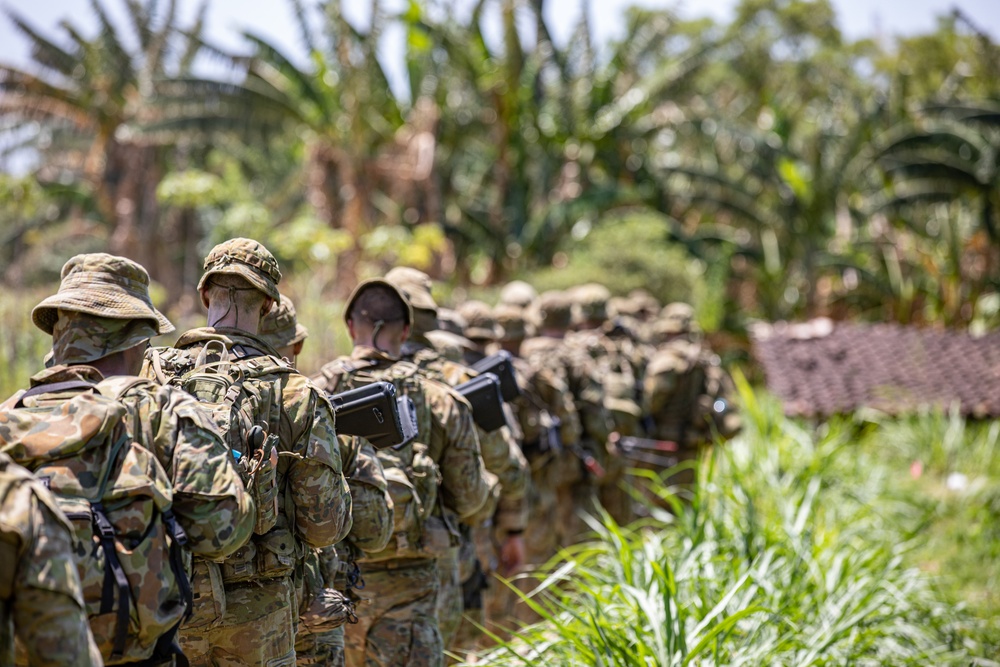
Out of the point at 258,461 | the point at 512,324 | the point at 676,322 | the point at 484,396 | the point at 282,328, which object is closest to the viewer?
the point at 258,461

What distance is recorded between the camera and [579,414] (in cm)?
770

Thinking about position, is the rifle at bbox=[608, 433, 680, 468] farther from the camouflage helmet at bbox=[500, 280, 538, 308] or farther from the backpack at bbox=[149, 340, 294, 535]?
the backpack at bbox=[149, 340, 294, 535]

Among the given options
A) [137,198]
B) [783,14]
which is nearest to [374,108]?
[137,198]

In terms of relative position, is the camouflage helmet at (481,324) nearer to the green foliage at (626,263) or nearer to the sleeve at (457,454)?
the sleeve at (457,454)

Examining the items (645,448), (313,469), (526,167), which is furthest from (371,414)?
(526,167)

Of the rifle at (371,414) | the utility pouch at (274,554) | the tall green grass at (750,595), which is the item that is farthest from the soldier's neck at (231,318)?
Result: the tall green grass at (750,595)

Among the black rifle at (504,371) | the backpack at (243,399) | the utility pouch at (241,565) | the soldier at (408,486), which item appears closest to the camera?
the backpack at (243,399)

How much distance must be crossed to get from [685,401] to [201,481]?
6.93 m

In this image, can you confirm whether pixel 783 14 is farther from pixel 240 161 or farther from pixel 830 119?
pixel 240 161

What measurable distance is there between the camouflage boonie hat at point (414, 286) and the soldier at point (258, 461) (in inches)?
67.6

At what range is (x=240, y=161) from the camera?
3114cm

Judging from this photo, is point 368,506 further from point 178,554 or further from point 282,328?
point 178,554

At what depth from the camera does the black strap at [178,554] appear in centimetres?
274

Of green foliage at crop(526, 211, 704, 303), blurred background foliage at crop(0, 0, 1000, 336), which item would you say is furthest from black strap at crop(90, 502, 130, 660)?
green foliage at crop(526, 211, 704, 303)
